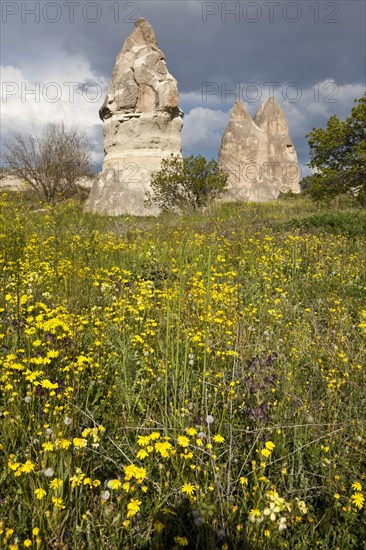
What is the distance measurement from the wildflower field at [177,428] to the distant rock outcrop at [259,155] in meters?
31.7

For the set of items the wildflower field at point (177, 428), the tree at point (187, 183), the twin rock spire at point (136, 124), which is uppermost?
the twin rock spire at point (136, 124)

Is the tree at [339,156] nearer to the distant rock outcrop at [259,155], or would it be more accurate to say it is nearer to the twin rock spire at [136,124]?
the twin rock spire at [136,124]

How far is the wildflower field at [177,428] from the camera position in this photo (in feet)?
4.65

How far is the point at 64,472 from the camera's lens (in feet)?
5.12

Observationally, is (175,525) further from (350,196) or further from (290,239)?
(350,196)

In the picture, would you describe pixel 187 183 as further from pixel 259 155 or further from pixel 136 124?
pixel 259 155

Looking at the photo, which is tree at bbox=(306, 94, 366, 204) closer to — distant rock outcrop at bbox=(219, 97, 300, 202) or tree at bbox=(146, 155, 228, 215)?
tree at bbox=(146, 155, 228, 215)

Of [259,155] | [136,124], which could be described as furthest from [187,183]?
[259,155]

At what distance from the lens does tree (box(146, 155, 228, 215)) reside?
51.9 feet

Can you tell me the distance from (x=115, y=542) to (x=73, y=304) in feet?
7.29

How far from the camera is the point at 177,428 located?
189 cm

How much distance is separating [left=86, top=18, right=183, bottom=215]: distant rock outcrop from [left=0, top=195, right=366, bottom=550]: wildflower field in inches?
612

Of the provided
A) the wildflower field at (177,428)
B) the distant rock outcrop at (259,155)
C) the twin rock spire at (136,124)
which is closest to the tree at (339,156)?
the twin rock spire at (136,124)

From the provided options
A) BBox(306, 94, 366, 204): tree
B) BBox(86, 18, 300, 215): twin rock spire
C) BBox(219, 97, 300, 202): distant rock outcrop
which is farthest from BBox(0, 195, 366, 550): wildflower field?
BBox(219, 97, 300, 202): distant rock outcrop
